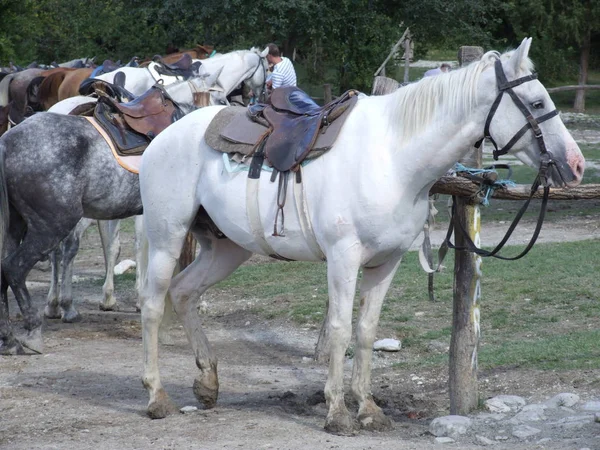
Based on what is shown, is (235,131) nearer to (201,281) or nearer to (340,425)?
(201,281)

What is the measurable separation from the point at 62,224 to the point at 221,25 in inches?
731

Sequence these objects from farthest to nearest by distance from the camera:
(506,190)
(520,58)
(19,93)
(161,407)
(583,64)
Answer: (583,64) < (19,93) < (161,407) < (506,190) < (520,58)

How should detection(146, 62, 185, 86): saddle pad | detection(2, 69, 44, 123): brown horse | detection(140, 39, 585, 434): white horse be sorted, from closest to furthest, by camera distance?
detection(140, 39, 585, 434): white horse < detection(146, 62, 185, 86): saddle pad < detection(2, 69, 44, 123): brown horse

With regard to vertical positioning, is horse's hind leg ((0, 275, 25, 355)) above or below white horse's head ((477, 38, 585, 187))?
below

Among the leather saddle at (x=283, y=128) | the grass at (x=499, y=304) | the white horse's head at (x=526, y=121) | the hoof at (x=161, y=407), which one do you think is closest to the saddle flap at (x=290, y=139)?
the leather saddle at (x=283, y=128)

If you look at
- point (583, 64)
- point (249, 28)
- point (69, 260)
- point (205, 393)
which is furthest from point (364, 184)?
point (583, 64)

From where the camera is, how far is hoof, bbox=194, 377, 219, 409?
6.36 meters

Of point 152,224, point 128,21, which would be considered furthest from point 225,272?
point 128,21

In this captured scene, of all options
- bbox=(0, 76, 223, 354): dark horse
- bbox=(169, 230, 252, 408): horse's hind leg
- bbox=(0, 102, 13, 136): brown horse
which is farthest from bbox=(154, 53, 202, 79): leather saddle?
bbox=(169, 230, 252, 408): horse's hind leg

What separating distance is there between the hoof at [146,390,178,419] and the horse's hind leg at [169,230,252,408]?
1.06 ft

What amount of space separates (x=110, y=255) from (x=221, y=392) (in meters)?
3.92

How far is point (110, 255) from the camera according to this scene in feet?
34.2

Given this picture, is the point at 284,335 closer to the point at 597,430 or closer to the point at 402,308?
the point at 402,308

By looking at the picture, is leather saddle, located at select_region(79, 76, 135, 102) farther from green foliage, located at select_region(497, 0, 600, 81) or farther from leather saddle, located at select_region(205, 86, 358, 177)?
green foliage, located at select_region(497, 0, 600, 81)
